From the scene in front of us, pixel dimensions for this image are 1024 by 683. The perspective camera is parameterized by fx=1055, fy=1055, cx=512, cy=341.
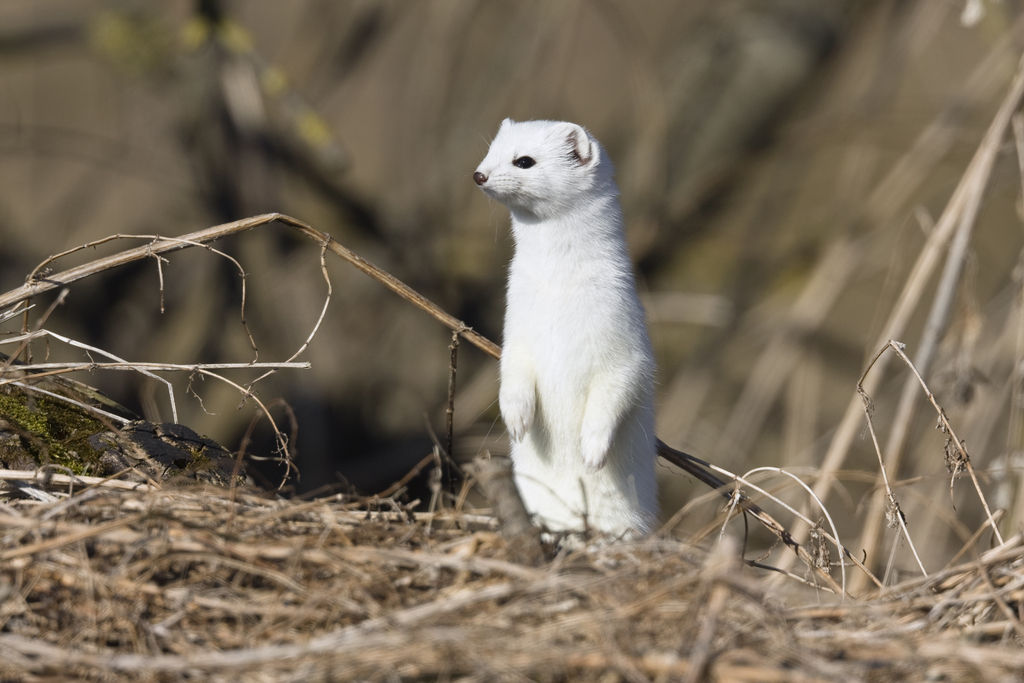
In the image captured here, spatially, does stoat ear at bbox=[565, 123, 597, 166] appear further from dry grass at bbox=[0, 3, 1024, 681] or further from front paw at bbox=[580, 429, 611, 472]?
front paw at bbox=[580, 429, 611, 472]

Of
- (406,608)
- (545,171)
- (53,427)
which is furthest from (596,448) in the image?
(53,427)

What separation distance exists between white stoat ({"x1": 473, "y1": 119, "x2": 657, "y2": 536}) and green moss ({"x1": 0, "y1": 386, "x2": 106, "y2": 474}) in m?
0.88

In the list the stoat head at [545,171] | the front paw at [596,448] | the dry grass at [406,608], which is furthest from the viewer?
the stoat head at [545,171]

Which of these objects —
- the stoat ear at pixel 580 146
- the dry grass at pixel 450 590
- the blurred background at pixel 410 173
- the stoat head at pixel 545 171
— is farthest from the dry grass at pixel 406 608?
the blurred background at pixel 410 173

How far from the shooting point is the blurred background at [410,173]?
5680 millimetres

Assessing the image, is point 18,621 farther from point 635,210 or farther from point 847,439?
point 635,210

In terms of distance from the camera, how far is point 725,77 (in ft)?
19.1

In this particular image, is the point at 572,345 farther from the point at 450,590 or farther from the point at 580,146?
the point at 450,590

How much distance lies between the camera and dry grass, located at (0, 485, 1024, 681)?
54.5 inches

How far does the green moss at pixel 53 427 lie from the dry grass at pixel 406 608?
1.26 feet

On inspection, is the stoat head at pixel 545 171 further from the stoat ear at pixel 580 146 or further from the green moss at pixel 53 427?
the green moss at pixel 53 427

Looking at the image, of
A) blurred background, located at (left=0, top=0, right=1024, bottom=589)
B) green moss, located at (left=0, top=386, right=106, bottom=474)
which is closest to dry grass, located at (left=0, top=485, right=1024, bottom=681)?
green moss, located at (left=0, top=386, right=106, bottom=474)

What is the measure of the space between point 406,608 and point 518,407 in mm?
792

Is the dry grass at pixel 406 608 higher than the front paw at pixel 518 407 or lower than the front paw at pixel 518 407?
lower
